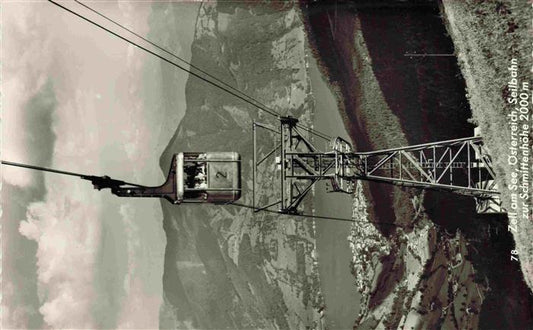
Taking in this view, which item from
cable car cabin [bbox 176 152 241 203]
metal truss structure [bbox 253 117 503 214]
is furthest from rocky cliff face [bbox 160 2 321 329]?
cable car cabin [bbox 176 152 241 203]

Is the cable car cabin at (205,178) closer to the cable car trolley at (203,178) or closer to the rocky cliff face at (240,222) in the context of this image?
the cable car trolley at (203,178)

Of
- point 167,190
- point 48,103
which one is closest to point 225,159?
point 167,190

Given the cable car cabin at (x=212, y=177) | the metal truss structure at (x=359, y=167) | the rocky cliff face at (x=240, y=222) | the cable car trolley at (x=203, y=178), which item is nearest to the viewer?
the cable car trolley at (x=203, y=178)

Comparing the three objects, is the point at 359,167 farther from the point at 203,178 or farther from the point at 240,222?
the point at 240,222

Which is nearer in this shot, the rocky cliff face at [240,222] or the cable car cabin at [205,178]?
the cable car cabin at [205,178]

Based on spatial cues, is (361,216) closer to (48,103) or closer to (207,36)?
(207,36)

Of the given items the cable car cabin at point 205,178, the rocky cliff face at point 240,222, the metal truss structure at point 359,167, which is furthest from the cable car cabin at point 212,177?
the rocky cliff face at point 240,222
